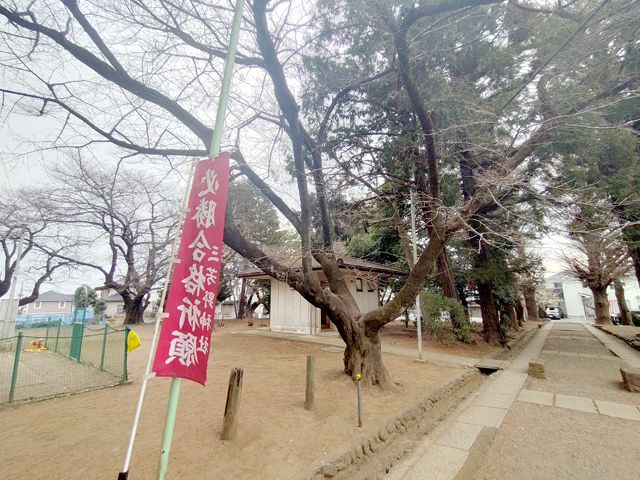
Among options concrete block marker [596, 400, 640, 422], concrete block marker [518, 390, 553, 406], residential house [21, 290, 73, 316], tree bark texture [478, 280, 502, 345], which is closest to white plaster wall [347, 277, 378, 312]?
tree bark texture [478, 280, 502, 345]

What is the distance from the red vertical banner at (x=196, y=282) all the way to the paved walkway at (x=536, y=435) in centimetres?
262

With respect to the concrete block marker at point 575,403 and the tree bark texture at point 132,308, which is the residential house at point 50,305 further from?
the concrete block marker at point 575,403

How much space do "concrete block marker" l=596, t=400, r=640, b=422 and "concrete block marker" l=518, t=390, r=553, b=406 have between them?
704 millimetres

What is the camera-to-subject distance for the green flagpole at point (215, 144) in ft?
7.31

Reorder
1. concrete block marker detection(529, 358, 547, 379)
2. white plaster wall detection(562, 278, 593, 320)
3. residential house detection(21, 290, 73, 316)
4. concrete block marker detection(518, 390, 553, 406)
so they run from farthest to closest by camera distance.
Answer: residential house detection(21, 290, 73, 316), white plaster wall detection(562, 278, 593, 320), concrete block marker detection(529, 358, 547, 379), concrete block marker detection(518, 390, 553, 406)

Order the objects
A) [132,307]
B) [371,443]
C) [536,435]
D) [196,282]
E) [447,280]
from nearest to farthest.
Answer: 1. [196,282]
2. [371,443]
3. [536,435]
4. [447,280]
5. [132,307]

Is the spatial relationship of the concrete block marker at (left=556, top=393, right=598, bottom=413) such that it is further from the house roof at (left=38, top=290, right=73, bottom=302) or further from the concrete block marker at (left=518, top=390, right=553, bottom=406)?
the house roof at (left=38, top=290, right=73, bottom=302)

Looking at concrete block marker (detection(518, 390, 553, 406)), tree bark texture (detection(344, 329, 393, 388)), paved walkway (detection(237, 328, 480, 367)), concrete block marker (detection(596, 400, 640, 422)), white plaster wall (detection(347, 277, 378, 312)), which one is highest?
white plaster wall (detection(347, 277, 378, 312))

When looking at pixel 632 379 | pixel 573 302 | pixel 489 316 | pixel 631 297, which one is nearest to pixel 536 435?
pixel 632 379

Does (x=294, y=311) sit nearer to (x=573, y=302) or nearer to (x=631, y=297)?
(x=573, y=302)

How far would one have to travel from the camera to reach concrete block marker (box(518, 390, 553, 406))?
5465 millimetres

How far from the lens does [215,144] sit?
9.20 feet

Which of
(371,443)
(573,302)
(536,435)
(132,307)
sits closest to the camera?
(371,443)

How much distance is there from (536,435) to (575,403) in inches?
82.3
